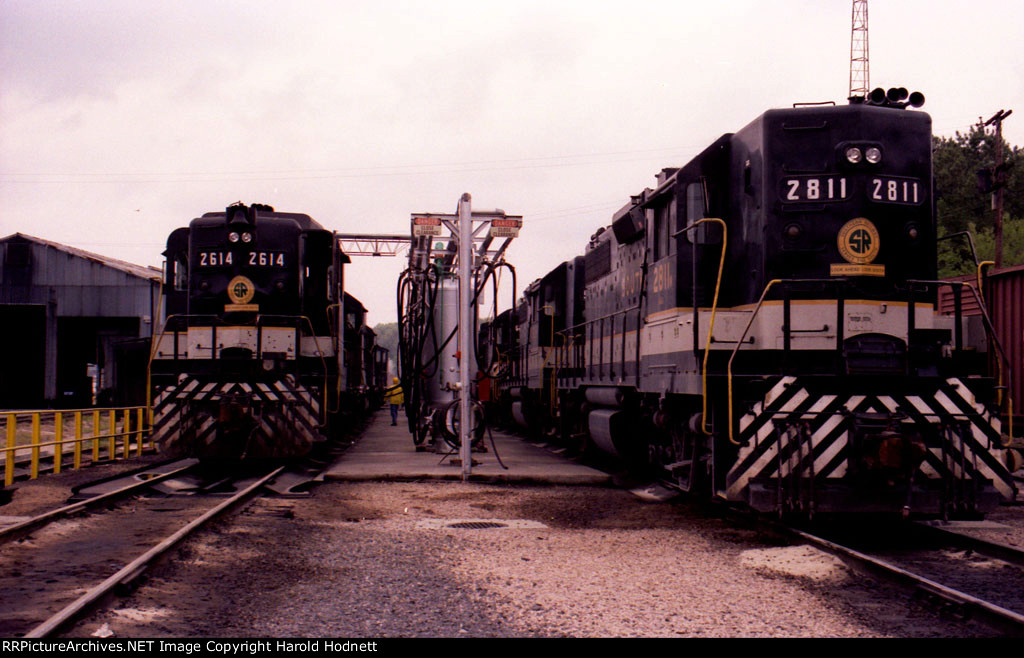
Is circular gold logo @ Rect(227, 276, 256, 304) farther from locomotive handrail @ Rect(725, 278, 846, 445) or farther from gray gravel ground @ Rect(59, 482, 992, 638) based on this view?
locomotive handrail @ Rect(725, 278, 846, 445)

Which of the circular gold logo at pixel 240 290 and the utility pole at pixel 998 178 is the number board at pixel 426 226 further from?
the utility pole at pixel 998 178

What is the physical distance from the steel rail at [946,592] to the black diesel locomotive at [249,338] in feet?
25.9

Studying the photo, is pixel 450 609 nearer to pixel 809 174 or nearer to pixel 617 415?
pixel 809 174

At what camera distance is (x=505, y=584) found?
18.5 feet

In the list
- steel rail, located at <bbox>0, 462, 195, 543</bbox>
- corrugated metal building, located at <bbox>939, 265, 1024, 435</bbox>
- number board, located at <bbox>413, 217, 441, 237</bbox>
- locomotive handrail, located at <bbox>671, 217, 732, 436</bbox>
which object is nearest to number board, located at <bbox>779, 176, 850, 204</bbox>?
locomotive handrail, located at <bbox>671, 217, 732, 436</bbox>

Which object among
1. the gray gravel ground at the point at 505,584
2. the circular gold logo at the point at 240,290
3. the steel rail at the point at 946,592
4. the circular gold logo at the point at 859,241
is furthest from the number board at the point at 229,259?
the steel rail at the point at 946,592

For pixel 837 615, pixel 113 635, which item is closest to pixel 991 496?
pixel 837 615

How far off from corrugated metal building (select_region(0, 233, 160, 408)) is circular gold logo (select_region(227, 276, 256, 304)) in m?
20.8

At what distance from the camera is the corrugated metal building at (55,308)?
112ft

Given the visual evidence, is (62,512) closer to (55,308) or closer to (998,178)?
(998,178)

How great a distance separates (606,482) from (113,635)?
7452 mm

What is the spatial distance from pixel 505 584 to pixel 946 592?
2534mm

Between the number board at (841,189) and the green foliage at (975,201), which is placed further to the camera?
the green foliage at (975,201)

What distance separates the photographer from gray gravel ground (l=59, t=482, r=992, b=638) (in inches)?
183
